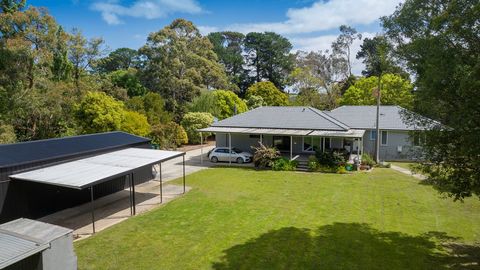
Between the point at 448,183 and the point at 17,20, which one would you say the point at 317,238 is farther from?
the point at 17,20

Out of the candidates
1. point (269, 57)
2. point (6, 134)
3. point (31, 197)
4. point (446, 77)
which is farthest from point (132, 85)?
point (446, 77)

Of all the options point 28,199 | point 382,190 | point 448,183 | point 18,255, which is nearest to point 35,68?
point 28,199

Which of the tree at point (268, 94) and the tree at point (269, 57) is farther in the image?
the tree at point (269, 57)

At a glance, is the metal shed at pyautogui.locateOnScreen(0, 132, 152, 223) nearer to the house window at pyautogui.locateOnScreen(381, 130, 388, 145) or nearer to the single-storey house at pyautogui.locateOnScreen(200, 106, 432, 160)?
the single-storey house at pyautogui.locateOnScreen(200, 106, 432, 160)

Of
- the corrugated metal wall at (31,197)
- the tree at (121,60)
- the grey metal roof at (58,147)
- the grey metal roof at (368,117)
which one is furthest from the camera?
the tree at (121,60)

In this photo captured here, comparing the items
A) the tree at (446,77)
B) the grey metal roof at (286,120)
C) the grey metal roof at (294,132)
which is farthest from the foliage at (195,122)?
the tree at (446,77)

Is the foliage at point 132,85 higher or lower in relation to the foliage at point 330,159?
higher

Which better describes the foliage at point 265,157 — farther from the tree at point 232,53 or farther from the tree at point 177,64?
the tree at point 232,53
